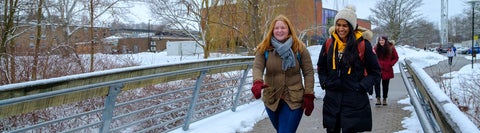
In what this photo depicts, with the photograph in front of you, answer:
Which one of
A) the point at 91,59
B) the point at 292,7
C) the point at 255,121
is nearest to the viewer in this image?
the point at 255,121

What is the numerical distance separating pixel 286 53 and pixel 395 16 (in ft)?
178

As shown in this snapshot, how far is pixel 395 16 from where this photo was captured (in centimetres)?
5406

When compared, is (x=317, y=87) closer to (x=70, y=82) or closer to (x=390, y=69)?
(x=390, y=69)

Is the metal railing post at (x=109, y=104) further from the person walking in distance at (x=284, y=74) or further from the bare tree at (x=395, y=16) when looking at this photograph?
the bare tree at (x=395, y=16)

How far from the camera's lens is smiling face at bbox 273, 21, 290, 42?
12.6 feet

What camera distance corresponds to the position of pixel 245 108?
7559mm

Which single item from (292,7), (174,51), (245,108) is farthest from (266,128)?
(174,51)

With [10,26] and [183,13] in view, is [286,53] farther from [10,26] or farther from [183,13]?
[183,13]

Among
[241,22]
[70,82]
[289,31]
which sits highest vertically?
[241,22]

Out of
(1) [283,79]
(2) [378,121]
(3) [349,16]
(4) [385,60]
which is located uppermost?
(3) [349,16]

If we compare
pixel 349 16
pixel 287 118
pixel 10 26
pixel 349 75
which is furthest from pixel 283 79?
pixel 10 26

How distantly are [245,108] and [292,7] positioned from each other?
650 inches

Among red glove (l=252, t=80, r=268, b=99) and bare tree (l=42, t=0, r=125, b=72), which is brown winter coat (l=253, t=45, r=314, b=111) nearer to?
red glove (l=252, t=80, r=268, b=99)

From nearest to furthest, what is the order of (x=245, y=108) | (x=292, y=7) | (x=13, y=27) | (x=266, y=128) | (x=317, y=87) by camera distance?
(x=266, y=128), (x=245, y=108), (x=317, y=87), (x=13, y=27), (x=292, y=7)
